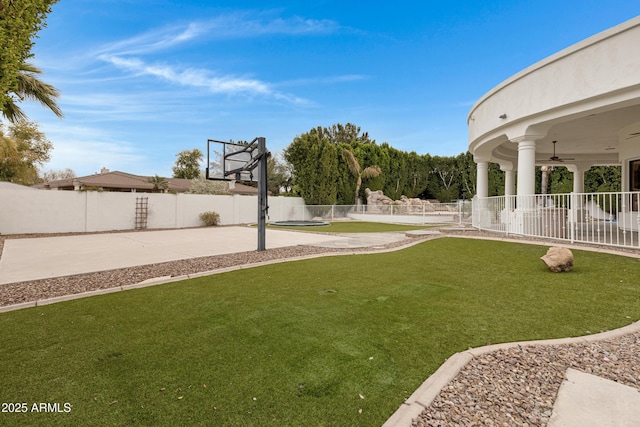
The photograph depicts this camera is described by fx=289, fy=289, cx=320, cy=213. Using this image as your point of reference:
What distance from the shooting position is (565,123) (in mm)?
9219

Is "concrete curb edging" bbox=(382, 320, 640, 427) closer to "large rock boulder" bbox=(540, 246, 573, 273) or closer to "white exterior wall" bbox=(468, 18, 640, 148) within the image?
"large rock boulder" bbox=(540, 246, 573, 273)

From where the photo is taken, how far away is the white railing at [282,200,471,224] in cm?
2044

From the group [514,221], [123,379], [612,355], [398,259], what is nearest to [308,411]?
[123,379]

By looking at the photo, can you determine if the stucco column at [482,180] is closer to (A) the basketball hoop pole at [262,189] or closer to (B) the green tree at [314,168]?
(A) the basketball hoop pole at [262,189]

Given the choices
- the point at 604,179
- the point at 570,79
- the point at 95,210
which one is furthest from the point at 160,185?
the point at 604,179

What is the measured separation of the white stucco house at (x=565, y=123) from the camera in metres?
6.56

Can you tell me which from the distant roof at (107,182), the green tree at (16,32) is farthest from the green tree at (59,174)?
the green tree at (16,32)

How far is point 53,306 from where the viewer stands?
3.94 m

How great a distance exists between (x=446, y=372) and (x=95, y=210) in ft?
58.7

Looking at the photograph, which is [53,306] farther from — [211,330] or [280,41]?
[280,41]

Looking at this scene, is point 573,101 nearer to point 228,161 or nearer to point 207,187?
point 228,161

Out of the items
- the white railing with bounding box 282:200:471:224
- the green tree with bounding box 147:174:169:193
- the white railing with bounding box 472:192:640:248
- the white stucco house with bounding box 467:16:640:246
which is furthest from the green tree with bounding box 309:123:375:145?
the white railing with bounding box 472:192:640:248

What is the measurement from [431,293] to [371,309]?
1.18 m

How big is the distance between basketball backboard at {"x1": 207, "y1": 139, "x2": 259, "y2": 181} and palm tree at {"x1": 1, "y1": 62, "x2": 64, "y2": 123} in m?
5.92
